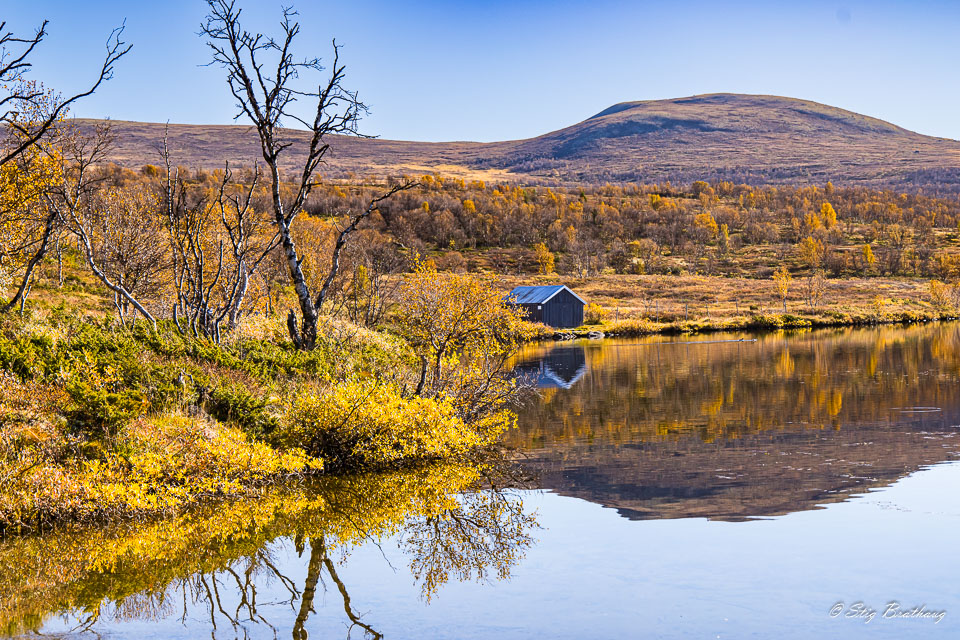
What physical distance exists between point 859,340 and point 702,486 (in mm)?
40226

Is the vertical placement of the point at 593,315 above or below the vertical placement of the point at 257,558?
below

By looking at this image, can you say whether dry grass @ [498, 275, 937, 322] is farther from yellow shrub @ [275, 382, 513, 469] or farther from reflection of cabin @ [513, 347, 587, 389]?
yellow shrub @ [275, 382, 513, 469]

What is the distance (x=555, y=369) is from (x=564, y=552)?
2677 centimetres

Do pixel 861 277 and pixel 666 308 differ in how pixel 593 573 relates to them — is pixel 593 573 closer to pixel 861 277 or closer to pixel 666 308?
pixel 666 308

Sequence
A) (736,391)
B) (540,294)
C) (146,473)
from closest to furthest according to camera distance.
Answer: (146,473) → (736,391) → (540,294)

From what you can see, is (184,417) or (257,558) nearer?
(257,558)

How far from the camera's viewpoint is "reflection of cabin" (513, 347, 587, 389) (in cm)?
3058

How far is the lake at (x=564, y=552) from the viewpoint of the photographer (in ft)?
24.7

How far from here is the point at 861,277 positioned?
109 metres

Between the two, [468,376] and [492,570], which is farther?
[468,376]

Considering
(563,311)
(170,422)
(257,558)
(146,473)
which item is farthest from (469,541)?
(563,311)

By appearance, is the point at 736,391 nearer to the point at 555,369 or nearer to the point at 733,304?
the point at 555,369

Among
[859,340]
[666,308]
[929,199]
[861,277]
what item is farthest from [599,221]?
[859,340]

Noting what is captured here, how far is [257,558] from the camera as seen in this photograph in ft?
30.8
